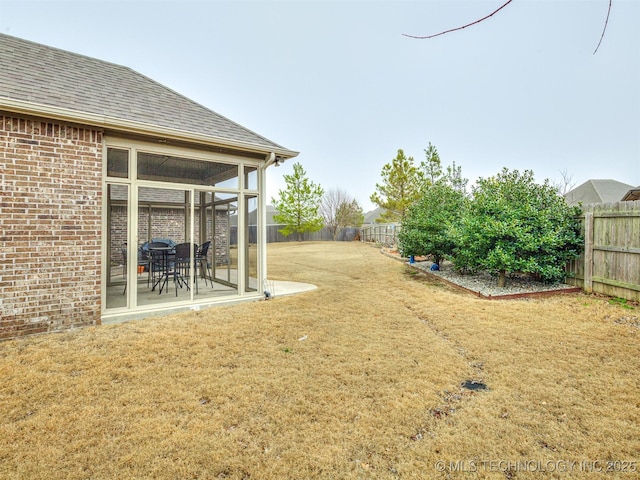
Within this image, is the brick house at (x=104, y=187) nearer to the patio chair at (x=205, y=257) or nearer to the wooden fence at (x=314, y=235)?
the patio chair at (x=205, y=257)

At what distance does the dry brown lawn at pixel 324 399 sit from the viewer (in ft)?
6.46

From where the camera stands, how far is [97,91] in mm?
5266

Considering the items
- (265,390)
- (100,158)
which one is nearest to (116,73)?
(100,158)

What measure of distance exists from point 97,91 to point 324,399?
5.90 metres

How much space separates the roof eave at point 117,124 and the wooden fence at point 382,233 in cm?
1338

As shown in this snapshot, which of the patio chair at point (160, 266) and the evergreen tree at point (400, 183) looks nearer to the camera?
the patio chair at point (160, 266)

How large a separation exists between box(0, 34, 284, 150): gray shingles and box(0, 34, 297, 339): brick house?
2cm

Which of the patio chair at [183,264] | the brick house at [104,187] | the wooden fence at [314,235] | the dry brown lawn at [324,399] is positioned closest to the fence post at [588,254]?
the dry brown lawn at [324,399]

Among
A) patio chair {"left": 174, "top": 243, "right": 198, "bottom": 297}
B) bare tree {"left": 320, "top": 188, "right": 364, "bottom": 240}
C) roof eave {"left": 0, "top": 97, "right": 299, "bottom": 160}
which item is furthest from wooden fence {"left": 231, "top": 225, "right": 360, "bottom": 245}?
roof eave {"left": 0, "top": 97, "right": 299, "bottom": 160}

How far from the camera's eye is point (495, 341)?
13.3ft

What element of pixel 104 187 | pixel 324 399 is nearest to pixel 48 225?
pixel 104 187

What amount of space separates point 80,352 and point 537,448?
14.6 feet

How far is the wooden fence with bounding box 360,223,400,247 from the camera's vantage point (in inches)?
755

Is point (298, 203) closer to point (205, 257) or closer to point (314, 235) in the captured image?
point (314, 235)
